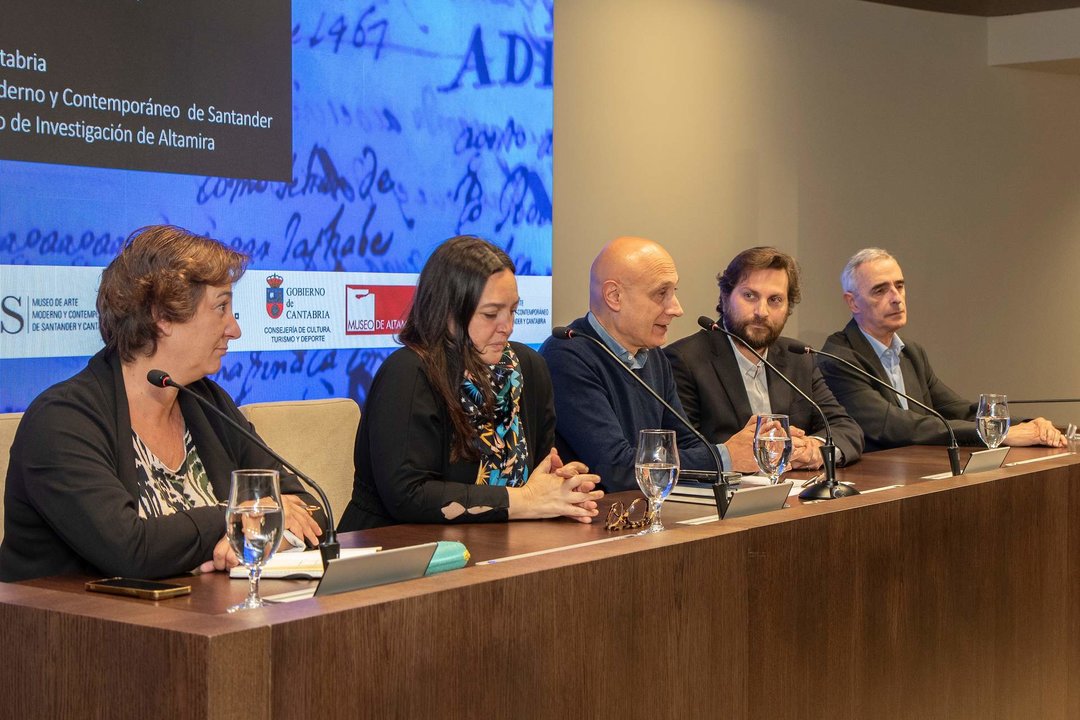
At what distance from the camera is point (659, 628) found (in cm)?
194

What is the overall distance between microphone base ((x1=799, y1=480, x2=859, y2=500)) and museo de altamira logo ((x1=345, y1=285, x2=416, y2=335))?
73.1 inches

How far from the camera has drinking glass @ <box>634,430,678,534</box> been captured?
6.95 feet

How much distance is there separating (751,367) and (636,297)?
1.86ft

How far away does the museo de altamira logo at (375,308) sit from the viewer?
4.03 m

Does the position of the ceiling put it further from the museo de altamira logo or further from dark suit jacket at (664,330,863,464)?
the museo de altamira logo

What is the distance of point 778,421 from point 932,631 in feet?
1.80

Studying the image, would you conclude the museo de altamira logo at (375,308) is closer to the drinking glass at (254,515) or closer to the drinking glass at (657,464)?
the drinking glass at (657,464)

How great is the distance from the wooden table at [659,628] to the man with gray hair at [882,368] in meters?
0.75

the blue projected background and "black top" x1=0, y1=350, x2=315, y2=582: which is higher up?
the blue projected background

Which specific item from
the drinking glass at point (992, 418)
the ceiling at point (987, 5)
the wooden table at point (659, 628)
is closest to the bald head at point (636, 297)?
the wooden table at point (659, 628)

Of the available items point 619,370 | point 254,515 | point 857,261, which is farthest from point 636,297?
point 254,515

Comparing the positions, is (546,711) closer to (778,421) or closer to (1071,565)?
(778,421)

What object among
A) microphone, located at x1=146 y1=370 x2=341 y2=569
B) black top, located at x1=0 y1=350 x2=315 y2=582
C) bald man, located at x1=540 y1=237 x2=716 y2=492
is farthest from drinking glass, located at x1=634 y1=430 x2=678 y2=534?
bald man, located at x1=540 y1=237 x2=716 y2=492

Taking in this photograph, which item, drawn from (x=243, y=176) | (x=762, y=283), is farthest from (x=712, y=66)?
(x=243, y=176)
